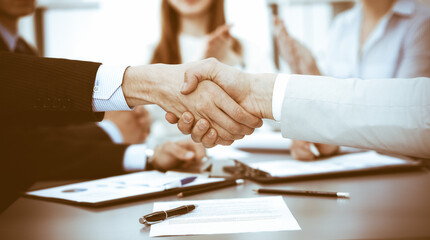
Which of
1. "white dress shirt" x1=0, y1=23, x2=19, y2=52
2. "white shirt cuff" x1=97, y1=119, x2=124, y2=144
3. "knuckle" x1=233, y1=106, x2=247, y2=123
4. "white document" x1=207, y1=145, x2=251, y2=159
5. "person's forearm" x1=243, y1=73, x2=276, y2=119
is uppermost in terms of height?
"white dress shirt" x1=0, y1=23, x2=19, y2=52

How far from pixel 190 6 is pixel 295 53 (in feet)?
3.44

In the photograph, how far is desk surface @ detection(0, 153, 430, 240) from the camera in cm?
56

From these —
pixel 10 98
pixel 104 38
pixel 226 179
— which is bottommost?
pixel 226 179

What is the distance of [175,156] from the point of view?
3.35ft

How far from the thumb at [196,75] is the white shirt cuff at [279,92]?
0.20 meters

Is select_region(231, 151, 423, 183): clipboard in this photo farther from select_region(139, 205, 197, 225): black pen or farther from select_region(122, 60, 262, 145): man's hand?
select_region(139, 205, 197, 225): black pen

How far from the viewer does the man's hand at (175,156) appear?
1.02m

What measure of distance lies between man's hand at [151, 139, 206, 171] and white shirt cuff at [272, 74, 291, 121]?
0.92 ft

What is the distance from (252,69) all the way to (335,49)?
791 mm

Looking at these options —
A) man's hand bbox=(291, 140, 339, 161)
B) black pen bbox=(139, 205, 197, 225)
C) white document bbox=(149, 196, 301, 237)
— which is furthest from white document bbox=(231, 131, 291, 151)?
black pen bbox=(139, 205, 197, 225)

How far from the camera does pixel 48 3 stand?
3.57 meters

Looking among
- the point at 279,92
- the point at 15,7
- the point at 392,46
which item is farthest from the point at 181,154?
the point at 392,46

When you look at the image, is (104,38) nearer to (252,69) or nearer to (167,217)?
Answer: (252,69)

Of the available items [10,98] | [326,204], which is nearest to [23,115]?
[10,98]
